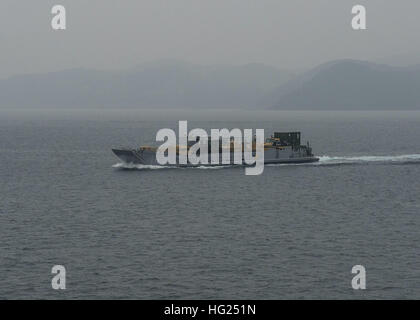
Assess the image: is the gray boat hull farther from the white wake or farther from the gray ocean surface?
the white wake

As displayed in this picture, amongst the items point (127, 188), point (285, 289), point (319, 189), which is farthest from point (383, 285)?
point (127, 188)

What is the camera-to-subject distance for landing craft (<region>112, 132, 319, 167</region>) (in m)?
125

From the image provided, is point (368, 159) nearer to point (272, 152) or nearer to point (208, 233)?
point (272, 152)

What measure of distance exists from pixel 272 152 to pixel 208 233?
67.3 metres

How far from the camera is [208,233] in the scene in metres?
68.5

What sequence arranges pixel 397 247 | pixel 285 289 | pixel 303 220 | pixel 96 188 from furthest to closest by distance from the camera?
pixel 96 188 → pixel 303 220 → pixel 397 247 → pixel 285 289

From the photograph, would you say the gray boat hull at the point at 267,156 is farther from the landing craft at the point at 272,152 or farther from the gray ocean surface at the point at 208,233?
the gray ocean surface at the point at 208,233

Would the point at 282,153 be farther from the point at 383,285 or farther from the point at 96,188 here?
the point at 383,285

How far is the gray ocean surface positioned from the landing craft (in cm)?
374

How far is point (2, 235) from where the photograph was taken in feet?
218

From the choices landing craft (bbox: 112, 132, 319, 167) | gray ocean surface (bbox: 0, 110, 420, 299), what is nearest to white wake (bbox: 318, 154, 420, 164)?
landing craft (bbox: 112, 132, 319, 167)

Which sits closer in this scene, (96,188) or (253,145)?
(96,188)
